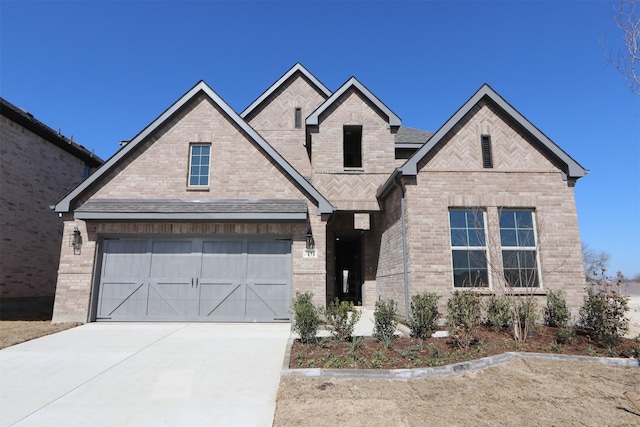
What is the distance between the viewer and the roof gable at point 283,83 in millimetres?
16656

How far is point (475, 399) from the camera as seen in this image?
484 centimetres

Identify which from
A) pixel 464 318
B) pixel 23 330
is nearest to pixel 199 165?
pixel 23 330

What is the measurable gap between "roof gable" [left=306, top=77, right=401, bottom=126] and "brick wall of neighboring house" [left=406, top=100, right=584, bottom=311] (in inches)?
136

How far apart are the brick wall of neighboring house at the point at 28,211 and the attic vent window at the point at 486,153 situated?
53.5 ft

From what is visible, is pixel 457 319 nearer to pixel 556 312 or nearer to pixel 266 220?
pixel 556 312

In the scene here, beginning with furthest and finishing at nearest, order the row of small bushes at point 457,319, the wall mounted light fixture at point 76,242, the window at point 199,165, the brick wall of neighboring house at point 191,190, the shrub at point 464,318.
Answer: the window at point 199,165, the wall mounted light fixture at point 76,242, the brick wall of neighboring house at point 191,190, the row of small bushes at point 457,319, the shrub at point 464,318

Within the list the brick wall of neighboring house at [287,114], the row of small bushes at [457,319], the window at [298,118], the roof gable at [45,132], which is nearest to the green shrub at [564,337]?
the row of small bushes at [457,319]

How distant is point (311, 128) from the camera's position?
1403 cm

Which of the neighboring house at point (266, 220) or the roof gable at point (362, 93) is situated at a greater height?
the roof gable at point (362, 93)

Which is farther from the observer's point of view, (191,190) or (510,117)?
(191,190)

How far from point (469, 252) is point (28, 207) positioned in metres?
15.9

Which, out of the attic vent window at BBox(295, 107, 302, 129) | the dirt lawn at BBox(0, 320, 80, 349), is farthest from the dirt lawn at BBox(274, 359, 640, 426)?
the attic vent window at BBox(295, 107, 302, 129)

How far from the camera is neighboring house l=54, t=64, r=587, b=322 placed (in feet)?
34.1

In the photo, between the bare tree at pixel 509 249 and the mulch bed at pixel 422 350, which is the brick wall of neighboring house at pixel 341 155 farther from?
the mulch bed at pixel 422 350
